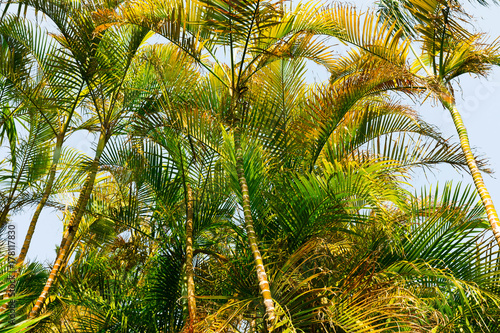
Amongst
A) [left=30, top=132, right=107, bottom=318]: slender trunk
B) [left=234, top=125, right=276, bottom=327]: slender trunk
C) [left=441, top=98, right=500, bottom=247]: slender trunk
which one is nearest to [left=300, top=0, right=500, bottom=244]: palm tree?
[left=441, top=98, right=500, bottom=247]: slender trunk

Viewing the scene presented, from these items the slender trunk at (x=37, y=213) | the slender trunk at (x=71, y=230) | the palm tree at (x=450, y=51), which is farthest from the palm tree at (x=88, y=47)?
the palm tree at (x=450, y=51)

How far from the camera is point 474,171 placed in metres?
4.38

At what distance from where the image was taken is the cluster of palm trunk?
3066mm

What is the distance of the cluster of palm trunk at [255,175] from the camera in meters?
3.07

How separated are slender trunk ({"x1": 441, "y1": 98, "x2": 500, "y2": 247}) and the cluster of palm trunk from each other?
0.7 inches

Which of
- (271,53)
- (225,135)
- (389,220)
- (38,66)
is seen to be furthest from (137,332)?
(38,66)

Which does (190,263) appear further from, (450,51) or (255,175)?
(450,51)

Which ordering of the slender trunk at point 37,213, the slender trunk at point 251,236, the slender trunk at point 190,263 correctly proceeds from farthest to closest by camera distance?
1. the slender trunk at point 37,213
2. the slender trunk at point 190,263
3. the slender trunk at point 251,236

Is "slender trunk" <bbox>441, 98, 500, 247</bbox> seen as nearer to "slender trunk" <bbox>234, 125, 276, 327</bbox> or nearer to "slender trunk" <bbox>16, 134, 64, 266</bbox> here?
"slender trunk" <bbox>234, 125, 276, 327</bbox>

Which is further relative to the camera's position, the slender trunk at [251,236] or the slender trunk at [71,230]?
the slender trunk at [71,230]

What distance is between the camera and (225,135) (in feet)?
10.9

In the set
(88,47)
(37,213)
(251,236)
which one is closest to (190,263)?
(251,236)

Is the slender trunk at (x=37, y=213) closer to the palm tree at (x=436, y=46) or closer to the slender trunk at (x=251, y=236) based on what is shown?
the slender trunk at (x=251, y=236)

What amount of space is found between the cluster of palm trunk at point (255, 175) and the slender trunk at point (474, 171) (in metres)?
0.02
